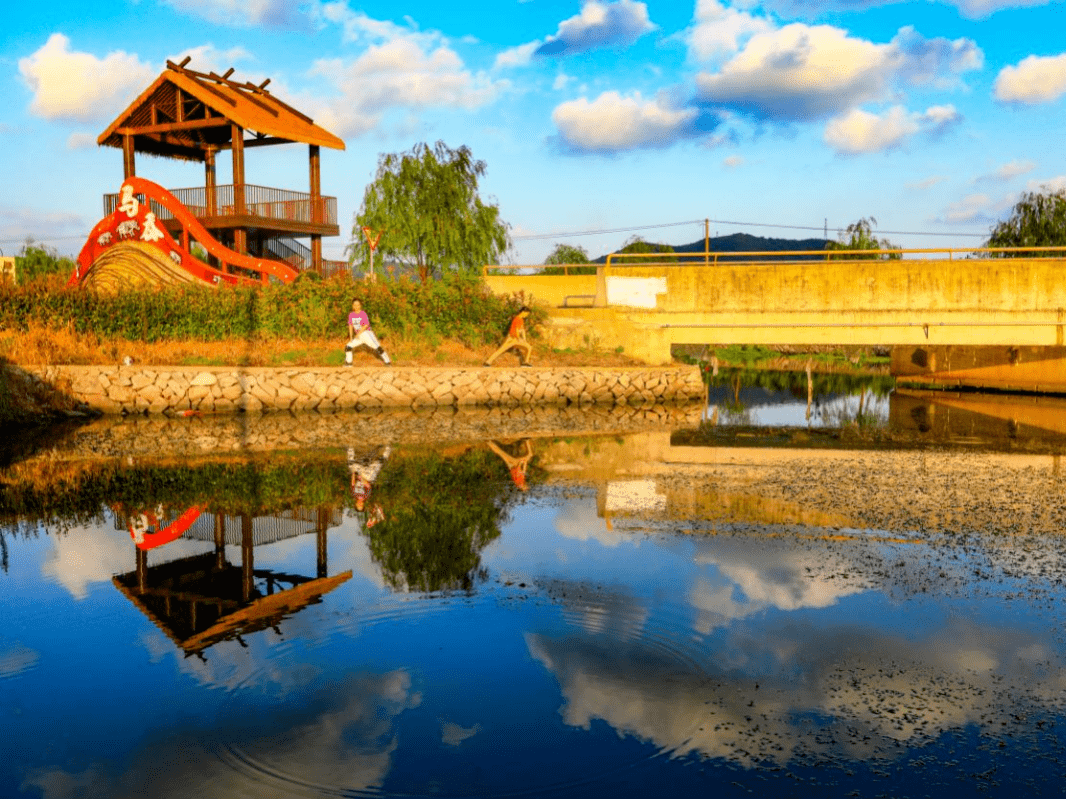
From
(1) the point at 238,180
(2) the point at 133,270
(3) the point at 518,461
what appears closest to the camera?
(3) the point at 518,461

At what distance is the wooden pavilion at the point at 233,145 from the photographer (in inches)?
1324

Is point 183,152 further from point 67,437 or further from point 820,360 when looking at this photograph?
point 820,360

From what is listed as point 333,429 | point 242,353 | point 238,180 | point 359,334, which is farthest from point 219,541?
point 238,180

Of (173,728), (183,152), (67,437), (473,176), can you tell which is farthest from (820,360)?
(173,728)

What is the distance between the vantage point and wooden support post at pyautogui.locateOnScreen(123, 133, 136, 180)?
35.7m

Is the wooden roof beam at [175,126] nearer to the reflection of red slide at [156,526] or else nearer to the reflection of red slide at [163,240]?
the reflection of red slide at [163,240]

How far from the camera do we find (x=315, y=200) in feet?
120

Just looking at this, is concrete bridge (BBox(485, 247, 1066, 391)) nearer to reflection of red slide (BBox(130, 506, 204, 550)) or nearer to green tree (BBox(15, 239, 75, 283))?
reflection of red slide (BBox(130, 506, 204, 550))

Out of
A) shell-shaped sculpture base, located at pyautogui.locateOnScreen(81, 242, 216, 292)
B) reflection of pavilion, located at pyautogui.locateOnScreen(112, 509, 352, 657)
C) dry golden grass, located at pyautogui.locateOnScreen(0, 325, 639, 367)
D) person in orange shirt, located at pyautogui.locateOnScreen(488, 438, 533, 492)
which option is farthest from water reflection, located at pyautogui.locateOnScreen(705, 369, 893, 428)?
shell-shaped sculpture base, located at pyautogui.locateOnScreen(81, 242, 216, 292)

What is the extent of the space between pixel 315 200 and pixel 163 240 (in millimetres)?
6551

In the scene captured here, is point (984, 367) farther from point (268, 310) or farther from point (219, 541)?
point (219, 541)

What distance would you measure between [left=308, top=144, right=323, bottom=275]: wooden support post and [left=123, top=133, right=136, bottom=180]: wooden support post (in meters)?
6.36

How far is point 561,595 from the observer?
8.51 metres

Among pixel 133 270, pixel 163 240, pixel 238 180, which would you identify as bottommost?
pixel 133 270
